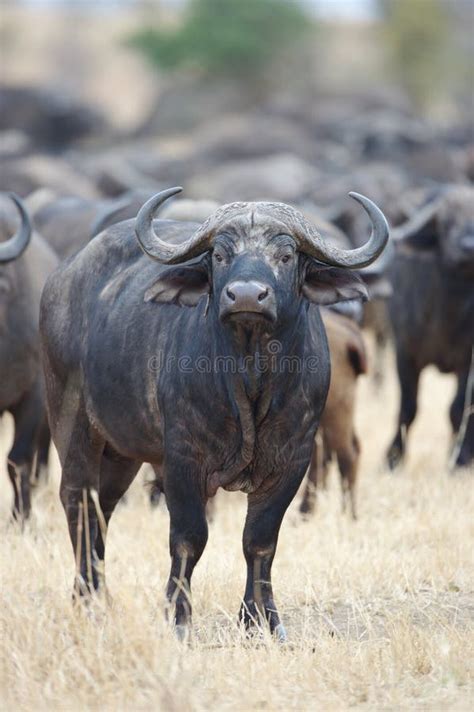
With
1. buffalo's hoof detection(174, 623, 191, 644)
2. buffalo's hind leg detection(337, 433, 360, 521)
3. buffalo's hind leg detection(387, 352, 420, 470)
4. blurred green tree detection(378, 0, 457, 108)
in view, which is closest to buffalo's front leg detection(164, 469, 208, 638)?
buffalo's hoof detection(174, 623, 191, 644)

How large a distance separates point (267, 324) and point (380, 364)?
892cm

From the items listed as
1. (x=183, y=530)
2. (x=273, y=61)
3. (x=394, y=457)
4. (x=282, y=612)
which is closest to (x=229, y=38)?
(x=273, y=61)

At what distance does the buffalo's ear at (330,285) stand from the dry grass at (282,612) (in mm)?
1154

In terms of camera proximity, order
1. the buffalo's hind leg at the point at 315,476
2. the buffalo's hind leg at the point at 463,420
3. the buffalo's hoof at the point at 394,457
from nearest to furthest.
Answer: the buffalo's hind leg at the point at 315,476 < the buffalo's hind leg at the point at 463,420 < the buffalo's hoof at the point at 394,457

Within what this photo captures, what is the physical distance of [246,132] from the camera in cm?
3509

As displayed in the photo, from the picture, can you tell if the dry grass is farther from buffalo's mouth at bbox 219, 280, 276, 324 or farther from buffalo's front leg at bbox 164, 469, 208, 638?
buffalo's mouth at bbox 219, 280, 276, 324

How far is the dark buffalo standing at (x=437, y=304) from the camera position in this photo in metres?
9.66

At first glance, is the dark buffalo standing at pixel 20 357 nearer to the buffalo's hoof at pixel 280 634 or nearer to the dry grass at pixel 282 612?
the dry grass at pixel 282 612

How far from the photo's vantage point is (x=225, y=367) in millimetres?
5102

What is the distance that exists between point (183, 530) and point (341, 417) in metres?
2.97

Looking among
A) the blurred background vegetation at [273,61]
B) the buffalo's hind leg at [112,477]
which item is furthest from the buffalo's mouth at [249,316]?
the blurred background vegetation at [273,61]

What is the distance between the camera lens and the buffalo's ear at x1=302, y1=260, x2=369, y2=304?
17.1ft

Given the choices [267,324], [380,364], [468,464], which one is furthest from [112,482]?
[380,364]

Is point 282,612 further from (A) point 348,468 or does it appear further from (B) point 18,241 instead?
(B) point 18,241
